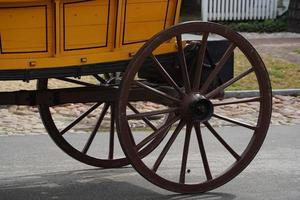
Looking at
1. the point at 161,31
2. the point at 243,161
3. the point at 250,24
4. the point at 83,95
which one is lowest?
the point at 250,24

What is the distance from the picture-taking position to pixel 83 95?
483 cm

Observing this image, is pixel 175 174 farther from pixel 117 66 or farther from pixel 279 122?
pixel 279 122

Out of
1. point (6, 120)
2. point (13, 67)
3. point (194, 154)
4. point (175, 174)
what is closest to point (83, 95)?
point (13, 67)

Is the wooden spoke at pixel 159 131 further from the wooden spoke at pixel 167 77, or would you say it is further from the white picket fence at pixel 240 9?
the white picket fence at pixel 240 9

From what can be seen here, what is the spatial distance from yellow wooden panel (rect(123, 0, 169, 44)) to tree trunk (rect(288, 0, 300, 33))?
11.6 meters

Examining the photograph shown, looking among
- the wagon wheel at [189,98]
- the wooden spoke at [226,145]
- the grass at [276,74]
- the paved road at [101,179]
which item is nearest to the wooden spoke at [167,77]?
the wagon wheel at [189,98]

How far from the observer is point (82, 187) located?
520cm

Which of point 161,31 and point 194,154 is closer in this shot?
point 161,31

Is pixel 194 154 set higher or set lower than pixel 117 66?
lower

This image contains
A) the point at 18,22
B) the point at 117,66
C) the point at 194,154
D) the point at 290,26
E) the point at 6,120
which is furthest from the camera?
the point at 290,26

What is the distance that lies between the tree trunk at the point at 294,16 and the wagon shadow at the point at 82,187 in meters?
11.2

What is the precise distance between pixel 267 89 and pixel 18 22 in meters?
1.82

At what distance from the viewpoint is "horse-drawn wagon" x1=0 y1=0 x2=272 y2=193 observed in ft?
14.4

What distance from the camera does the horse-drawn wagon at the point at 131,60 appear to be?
439 centimetres
